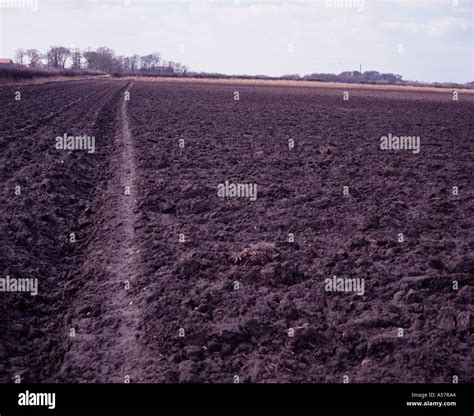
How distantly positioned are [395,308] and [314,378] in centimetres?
154

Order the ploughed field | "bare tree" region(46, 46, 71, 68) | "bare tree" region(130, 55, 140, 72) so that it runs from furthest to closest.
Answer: "bare tree" region(130, 55, 140, 72) → "bare tree" region(46, 46, 71, 68) → the ploughed field

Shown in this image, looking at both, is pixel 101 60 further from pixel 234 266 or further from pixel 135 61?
pixel 234 266

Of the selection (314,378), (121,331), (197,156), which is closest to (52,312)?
(121,331)

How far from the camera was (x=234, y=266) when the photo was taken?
6895 mm

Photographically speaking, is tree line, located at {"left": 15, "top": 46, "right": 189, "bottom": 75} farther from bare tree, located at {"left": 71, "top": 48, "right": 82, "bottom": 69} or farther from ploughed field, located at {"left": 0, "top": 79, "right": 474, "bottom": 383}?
ploughed field, located at {"left": 0, "top": 79, "right": 474, "bottom": 383}

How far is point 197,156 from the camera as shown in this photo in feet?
46.0

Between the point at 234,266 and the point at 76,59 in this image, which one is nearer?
the point at 234,266

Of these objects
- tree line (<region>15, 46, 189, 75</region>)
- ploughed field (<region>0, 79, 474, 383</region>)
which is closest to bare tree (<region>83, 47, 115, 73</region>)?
tree line (<region>15, 46, 189, 75</region>)

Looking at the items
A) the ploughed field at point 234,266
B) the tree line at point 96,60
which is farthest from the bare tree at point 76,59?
the ploughed field at point 234,266

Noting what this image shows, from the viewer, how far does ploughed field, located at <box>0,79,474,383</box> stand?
4.90m

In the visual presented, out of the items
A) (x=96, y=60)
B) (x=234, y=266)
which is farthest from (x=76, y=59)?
(x=234, y=266)

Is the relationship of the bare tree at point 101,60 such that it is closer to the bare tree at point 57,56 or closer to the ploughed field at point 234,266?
the bare tree at point 57,56

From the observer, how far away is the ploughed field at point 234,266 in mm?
4898

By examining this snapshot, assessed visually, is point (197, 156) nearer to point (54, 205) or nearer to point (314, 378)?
point (54, 205)
